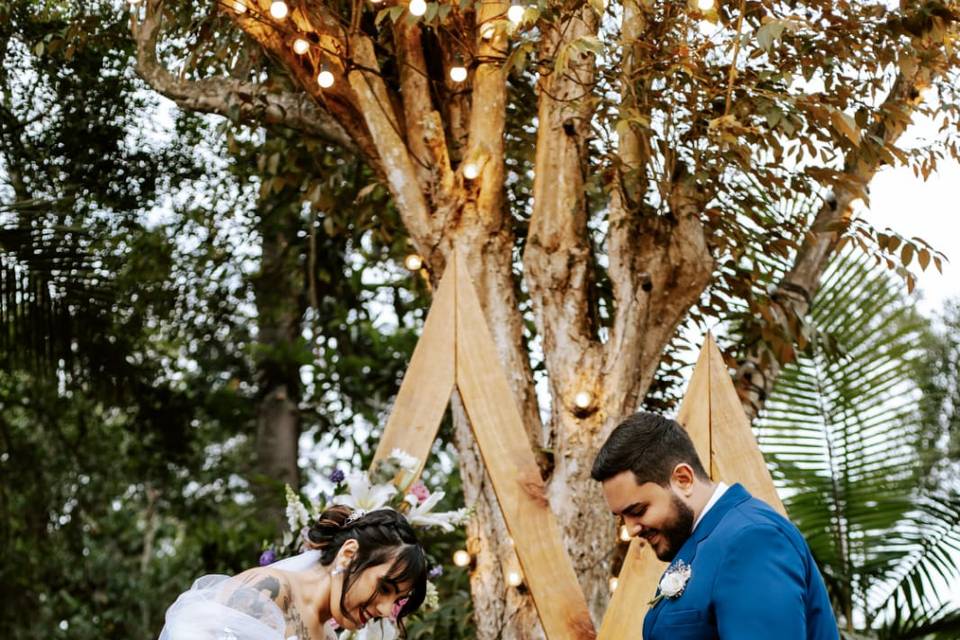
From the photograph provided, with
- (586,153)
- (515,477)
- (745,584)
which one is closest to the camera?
(745,584)

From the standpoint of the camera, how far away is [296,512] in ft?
13.0

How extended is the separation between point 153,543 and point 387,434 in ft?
31.5

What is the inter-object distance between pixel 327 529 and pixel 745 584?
1411 mm

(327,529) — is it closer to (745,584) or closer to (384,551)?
(384,551)

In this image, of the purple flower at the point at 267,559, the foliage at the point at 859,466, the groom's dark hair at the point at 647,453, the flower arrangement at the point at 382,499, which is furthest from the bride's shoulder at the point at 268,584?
the foliage at the point at 859,466

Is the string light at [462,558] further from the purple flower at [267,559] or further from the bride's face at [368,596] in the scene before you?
the bride's face at [368,596]

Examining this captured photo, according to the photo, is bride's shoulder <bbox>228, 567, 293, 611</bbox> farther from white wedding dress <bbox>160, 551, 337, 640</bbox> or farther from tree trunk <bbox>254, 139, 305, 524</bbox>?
tree trunk <bbox>254, 139, 305, 524</bbox>

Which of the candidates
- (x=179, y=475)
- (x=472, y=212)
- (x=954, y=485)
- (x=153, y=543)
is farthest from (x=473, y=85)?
(x=153, y=543)

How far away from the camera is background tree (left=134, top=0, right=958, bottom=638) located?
4.46m

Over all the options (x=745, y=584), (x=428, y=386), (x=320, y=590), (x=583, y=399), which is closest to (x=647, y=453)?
(x=745, y=584)

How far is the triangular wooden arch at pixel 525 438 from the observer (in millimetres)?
4062

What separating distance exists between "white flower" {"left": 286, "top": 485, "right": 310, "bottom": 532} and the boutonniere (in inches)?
68.4

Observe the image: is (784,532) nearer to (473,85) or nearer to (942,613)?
(473,85)

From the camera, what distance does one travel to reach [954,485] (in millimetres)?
8250
